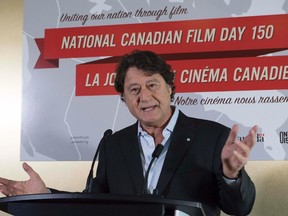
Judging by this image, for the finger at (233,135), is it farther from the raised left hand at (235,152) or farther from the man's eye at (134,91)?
the man's eye at (134,91)

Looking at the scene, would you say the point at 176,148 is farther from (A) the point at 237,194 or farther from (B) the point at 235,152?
(B) the point at 235,152

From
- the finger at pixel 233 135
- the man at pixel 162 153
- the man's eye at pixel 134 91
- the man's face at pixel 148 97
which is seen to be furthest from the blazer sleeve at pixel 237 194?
the man's eye at pixel 134 91

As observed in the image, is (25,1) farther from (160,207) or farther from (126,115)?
(160,207)

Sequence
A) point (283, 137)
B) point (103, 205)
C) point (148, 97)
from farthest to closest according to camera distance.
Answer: point (283, 137)
point (148, 97)
point (103, 205)

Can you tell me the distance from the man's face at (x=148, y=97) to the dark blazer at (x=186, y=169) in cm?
9

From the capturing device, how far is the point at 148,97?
221cm

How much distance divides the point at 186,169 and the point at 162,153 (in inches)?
5.6

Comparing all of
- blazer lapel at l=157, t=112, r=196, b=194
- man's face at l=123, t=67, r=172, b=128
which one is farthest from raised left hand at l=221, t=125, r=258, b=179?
man's face at l=123, t=67, r=172, b=128

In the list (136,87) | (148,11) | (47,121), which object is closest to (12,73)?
(47,121)

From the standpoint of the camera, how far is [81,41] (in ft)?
10.3

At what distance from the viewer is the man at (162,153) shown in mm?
1877

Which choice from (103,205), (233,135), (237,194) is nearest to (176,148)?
(237,194)

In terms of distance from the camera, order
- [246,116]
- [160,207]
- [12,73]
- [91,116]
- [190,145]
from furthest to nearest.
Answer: [12,73] < [91,116] < [246,116] < [190,145] < [160,207]

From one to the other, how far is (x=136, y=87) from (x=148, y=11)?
0.91 metres
